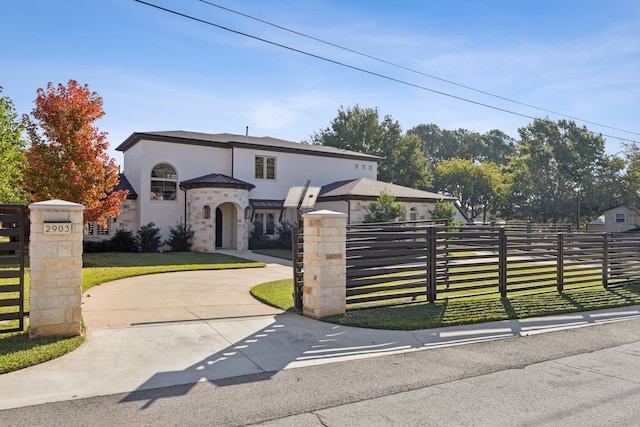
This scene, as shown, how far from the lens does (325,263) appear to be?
787 centimetres

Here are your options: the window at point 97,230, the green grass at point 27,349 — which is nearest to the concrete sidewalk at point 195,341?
the green grass at point 27,349

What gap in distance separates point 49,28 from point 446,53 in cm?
1051

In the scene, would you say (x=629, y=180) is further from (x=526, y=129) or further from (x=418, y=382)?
(x=418, y=382)

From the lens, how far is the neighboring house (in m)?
43.8

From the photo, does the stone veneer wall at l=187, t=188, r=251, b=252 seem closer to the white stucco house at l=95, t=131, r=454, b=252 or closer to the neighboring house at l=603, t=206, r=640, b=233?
the white stucco house at l=95, t=131, r=454, b=252

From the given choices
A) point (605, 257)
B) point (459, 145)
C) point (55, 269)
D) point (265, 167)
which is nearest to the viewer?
point (55, 269)

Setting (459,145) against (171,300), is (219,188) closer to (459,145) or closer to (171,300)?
(171,300)

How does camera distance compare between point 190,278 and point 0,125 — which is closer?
point 190,278

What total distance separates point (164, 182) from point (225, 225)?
3949mm

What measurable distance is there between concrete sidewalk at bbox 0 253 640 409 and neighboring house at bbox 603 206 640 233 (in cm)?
4142

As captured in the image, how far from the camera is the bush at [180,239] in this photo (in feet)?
73.1

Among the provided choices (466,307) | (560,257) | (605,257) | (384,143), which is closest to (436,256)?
(466,307)

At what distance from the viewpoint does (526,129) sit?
47219 millimetres

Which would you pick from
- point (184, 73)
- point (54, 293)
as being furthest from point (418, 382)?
point (184, 73)
